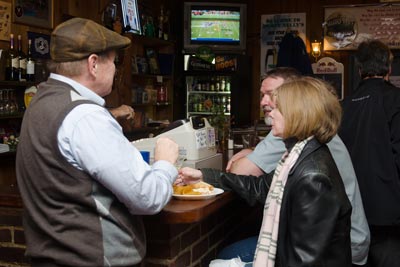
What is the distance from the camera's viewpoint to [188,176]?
2346 millimetres

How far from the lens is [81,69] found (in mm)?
1617

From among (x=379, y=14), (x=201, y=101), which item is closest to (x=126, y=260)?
(x=201, y=101)

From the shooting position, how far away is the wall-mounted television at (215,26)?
7.68 meters

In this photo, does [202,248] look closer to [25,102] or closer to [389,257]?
[389,257]

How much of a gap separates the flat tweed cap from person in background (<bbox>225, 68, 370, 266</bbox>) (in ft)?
2.91

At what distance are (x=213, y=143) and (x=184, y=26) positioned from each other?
5.21m

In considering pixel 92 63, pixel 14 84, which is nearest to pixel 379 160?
pixel 92 63

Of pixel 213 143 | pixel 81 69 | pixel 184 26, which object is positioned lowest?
pixel 213 143

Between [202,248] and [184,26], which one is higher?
[184,26]

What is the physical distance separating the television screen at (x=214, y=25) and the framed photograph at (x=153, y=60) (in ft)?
2.28

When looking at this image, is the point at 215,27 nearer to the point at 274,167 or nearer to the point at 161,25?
the point at 161,25

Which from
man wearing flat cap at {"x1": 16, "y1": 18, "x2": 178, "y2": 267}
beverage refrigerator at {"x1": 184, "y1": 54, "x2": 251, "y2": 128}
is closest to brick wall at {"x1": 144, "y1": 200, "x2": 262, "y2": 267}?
man wearing flat cap at {"x1": 16, "y1": 18, "x2": 178, "y2": 267}

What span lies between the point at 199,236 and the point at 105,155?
43.2 inches

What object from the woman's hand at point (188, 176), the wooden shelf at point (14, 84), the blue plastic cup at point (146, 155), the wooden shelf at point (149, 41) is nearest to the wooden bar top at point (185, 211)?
the woman's hand at point (188, 176)
